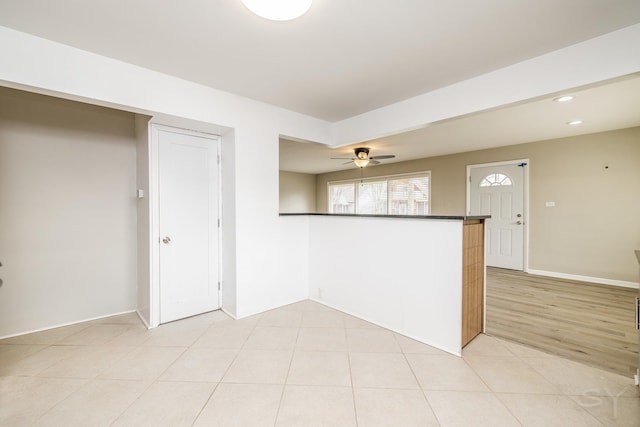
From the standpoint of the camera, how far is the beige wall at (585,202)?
13.2 feet

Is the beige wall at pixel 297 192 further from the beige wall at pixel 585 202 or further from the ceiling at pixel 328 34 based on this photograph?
the ceiling at pixel 328 34

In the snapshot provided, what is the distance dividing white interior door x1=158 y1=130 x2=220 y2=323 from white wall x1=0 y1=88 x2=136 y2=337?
708 millimetres

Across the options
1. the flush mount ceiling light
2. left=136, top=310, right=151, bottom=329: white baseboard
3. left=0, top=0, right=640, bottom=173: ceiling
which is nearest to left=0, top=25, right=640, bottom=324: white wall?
left=0, top=0, right=640, bottom=173: ceiling

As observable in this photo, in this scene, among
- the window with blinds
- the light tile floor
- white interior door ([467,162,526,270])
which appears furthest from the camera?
the window with blinds

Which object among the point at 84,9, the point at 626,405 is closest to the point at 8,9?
the point at 84,9

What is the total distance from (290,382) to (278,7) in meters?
2.31

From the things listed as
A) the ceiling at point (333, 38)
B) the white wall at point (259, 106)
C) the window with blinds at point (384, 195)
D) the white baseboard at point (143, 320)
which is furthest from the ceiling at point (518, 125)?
the white baseboard at point (143, 320)

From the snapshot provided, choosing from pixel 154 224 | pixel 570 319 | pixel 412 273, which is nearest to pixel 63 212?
pixel 154 224

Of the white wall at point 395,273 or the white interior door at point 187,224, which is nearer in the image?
the white wall at point 395,273

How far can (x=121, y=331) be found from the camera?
2.61 m

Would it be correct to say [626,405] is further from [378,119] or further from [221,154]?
[221,154]

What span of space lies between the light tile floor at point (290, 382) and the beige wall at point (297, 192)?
5.84 meters

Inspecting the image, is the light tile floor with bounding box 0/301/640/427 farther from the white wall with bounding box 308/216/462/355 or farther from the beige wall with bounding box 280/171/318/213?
the beige wall with bounding box 280/171/318/213

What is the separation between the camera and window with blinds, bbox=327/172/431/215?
6.48 meters
